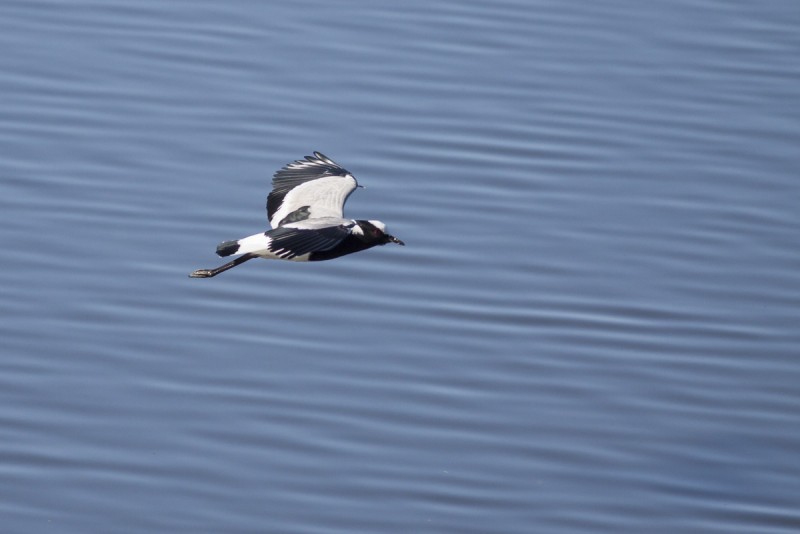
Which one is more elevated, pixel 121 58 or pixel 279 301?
pixel 121 58

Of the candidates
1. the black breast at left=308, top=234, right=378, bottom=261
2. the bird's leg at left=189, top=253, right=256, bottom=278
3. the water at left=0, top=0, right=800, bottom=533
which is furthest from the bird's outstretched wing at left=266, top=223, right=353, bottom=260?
the water at left=0, top=0, right=800, bottom=533

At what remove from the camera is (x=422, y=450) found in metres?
12.9

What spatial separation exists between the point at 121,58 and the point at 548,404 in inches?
280

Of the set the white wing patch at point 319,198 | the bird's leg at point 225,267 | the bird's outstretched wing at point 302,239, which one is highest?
the white wing patch at point 319,198

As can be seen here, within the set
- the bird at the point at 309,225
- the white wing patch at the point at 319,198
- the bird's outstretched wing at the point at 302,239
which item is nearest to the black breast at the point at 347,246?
the bird at the point at 309,225

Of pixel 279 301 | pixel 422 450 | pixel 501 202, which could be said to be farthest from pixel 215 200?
pixel 422 450

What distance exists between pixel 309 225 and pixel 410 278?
2.94 m

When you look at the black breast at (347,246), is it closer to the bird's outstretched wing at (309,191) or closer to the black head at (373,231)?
the black head at (373,231)

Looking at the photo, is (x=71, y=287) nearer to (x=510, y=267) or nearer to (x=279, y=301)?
(x=279, y=301)

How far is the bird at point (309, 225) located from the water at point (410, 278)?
137cm

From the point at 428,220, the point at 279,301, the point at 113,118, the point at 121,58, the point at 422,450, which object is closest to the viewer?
the point at 422,450

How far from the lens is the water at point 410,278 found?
1267 cm

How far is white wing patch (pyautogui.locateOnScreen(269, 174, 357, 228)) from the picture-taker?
1259 cm

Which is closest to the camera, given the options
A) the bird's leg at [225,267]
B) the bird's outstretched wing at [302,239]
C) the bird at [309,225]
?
the bird's outstretched wing at [302,239]
